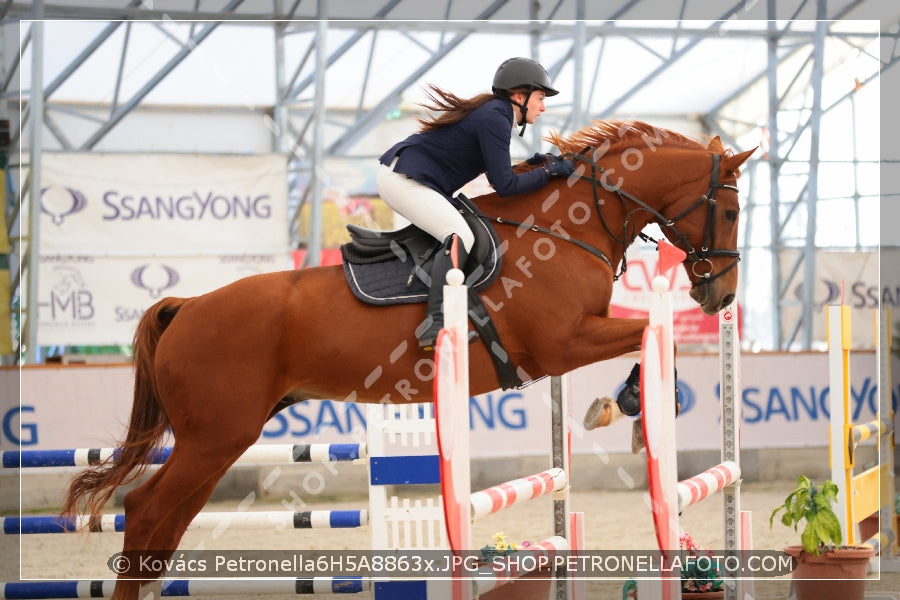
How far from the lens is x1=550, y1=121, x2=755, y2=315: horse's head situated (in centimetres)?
331

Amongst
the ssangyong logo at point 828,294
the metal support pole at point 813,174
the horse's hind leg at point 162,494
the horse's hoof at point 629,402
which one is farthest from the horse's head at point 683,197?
the ssangyong logo at point 828,294

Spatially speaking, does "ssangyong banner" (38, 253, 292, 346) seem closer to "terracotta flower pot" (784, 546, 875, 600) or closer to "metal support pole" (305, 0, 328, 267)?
"metal support pole" (305, 0, 328, 267)

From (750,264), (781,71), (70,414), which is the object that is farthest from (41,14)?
(781,71)

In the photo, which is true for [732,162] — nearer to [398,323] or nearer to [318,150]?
[398,323]

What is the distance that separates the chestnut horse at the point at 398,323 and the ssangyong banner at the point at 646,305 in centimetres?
761

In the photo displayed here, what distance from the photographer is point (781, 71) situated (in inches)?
603

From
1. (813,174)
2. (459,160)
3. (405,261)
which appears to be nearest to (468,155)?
(459,160)

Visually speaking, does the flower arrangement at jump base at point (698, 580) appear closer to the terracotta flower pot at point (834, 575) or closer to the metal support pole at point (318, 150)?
the terracotta flower pot at point (834, 575)

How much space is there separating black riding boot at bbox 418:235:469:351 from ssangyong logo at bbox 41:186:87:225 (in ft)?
21.8

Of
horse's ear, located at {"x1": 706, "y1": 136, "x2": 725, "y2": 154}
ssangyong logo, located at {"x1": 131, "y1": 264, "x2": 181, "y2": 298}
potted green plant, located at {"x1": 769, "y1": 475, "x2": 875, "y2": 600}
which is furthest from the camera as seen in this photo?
ssangyong logo, located at {"x1": 131, "y1": 264, "x2": 181, "y2": 298}

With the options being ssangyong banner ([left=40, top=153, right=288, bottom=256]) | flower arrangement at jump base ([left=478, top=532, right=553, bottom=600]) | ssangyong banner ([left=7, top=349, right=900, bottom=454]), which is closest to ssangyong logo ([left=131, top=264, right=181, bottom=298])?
ssangyong banner ([left=40, top=153, right=288, bottom=256])

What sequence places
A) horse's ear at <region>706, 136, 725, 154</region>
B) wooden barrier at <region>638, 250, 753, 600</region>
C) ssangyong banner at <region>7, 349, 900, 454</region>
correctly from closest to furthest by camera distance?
wooden barrier at <region>638, 250, 753, 600</region>
horse's ear at <region>706, 136, 725, 154</region>
ssangyong banner at <region>7, 349, 900, 454</region>

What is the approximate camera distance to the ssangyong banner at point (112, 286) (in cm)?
873

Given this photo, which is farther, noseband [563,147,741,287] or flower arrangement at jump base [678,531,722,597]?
flower arrangement at jump base [678,531,722,597]
